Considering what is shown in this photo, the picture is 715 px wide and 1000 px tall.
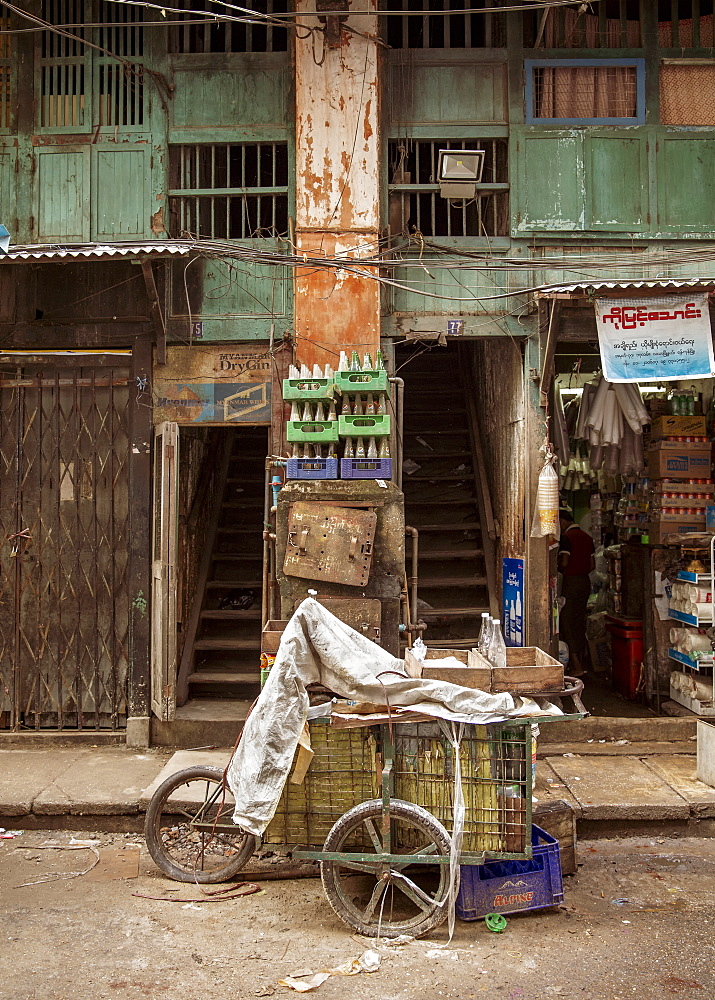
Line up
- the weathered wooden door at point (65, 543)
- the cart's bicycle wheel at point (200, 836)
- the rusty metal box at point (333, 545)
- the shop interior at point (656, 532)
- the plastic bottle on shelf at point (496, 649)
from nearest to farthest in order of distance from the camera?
the cart's bicycle wheel at point (200, 836), the plastic bottle on shelf at point (496, 649), the rusty metal box at point (333, 545), the weathered wooden door at point (65, 543), the shop interior at point (656, 532)

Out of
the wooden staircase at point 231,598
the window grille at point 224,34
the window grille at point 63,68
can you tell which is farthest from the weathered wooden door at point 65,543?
the window grille at point 224,34

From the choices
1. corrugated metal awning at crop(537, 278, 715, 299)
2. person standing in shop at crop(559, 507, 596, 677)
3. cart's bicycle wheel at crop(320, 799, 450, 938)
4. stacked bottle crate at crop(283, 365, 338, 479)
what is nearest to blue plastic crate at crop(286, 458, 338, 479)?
stacked bottle crate at crop(283, 365, 338, 479)

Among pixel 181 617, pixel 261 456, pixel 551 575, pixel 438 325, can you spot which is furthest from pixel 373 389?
pixel 261 456

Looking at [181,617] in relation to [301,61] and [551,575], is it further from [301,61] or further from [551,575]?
[301,61]

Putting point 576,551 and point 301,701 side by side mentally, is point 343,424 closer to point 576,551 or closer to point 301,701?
point 301,701

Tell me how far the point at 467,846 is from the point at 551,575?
3990 millimetres

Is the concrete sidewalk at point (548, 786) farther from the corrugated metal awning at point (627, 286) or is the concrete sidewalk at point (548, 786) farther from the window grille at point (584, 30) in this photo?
the window grille at point (584, 30)

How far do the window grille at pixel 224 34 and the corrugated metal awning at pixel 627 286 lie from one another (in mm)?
3807

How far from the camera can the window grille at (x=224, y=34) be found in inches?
341

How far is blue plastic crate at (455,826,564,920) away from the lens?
5.23 metres

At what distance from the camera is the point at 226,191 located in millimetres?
8562

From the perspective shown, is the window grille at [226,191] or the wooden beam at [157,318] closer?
the wooden beam at [157,318]

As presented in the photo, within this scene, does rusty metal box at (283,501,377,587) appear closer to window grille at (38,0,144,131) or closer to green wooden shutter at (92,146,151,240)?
green wooden shutter at (92,146,151,240)

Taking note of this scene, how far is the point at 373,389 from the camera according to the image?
7.15 meters
